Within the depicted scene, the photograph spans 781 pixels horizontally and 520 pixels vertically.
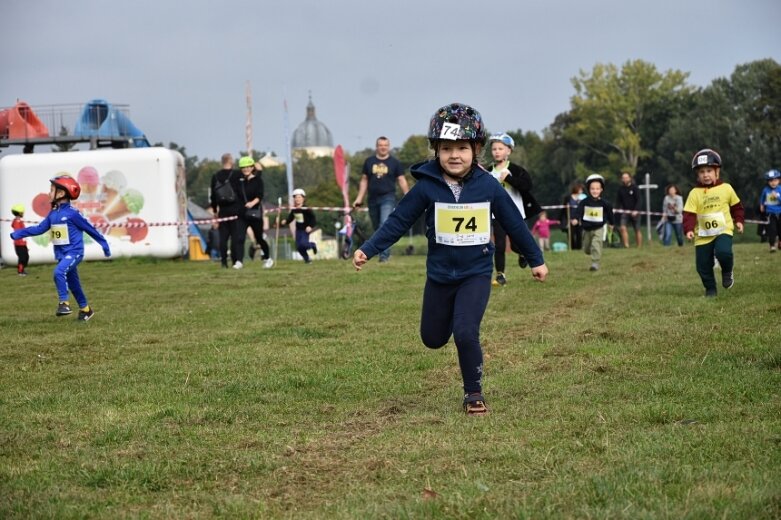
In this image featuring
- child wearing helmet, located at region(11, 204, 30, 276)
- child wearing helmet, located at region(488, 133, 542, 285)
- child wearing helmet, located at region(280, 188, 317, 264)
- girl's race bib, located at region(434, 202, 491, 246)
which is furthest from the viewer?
child wearing helmet, located at region(11, 204, 30, 276)

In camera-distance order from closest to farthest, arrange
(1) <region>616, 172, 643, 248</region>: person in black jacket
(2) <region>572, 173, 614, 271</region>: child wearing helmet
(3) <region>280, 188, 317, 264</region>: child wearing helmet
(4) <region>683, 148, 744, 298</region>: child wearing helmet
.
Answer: (4) <region>683, 148, 744, 298</region>: child wearing helmet
(2) <region>572, 173, 614, 271</region>: child wearing helmet
(3) <region>280, 188, 317, 264</region>: child wearing helmet
(1) <region>616, 172, 643, 248</region>: person in black jacket

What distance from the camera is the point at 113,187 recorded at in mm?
30984

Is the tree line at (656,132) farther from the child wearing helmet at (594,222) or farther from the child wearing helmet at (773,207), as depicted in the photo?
the child wearing helmet at (594,222)

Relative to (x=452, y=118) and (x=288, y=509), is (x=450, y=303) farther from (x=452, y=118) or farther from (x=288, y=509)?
(x=288, y=509)

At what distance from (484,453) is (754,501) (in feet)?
5.13

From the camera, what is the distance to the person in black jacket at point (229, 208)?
2361 centimetres

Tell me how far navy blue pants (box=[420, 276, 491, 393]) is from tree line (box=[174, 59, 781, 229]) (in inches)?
2551

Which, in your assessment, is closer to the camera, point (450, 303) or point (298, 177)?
point (450, 303)

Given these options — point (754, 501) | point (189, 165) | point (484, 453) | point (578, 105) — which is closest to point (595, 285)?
point (484, 453)

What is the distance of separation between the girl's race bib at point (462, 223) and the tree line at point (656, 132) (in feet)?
212

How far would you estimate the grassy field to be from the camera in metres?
4.86

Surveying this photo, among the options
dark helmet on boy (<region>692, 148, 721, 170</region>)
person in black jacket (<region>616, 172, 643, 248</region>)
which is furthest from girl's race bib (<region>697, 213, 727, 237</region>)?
person in black jacket (<region>616, 172, 643, 248</region>)

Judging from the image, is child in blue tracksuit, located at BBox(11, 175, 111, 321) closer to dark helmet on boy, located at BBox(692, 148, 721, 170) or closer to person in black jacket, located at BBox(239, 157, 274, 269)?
dark helmet on boy, located at BBox(692, 148, 721, 170)

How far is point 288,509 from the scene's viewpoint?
189 inches
